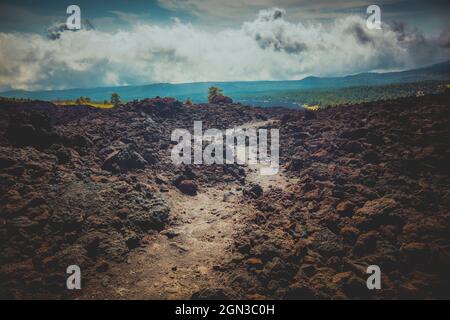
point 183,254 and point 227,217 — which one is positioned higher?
point 227,217

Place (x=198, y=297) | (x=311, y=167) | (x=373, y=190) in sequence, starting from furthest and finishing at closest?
1. (x=311, y=167)
2. (x=373, y=190)
3. (x=198, y=297)

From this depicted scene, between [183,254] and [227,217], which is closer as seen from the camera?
[183,254]

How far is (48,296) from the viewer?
10.8 m

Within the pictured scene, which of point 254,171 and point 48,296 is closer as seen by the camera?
point 48,296

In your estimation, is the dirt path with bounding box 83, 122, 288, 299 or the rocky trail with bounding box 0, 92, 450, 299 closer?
the rocky trail with bounding box 0, 92, 450, 299

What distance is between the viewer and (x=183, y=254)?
14.0 metres

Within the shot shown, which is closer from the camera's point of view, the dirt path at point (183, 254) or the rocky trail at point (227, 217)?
the rocky trail at point (227, 217)

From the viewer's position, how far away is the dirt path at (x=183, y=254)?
452 inches

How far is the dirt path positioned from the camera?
37.7 ft
